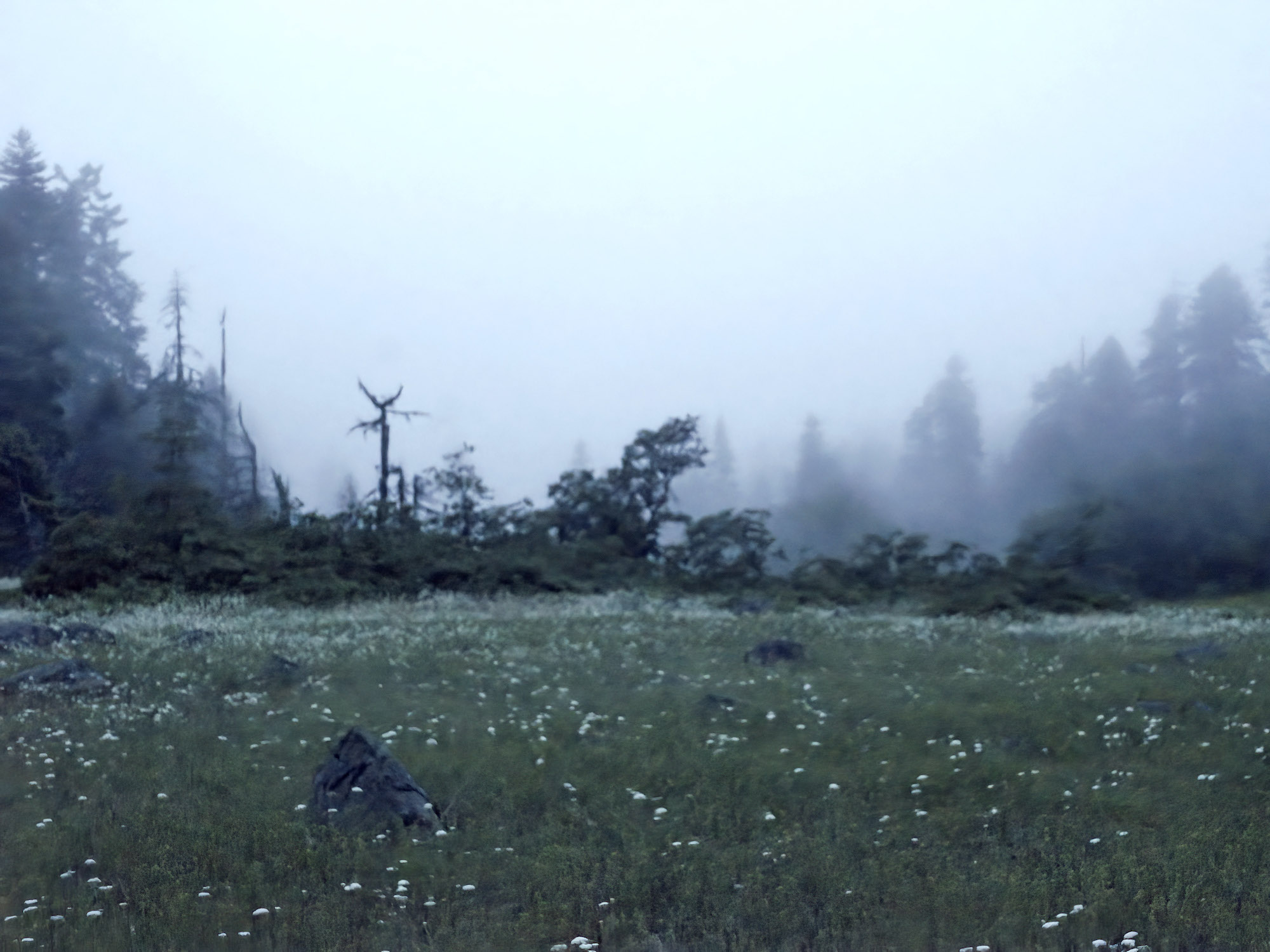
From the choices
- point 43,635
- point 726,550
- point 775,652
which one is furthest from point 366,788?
point 726,550

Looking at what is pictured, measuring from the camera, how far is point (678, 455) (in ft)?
136

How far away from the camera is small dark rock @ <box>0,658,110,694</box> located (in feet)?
44.5

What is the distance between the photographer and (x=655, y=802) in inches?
386

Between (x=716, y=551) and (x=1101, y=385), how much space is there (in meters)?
17.4

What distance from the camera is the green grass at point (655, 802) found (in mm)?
6766

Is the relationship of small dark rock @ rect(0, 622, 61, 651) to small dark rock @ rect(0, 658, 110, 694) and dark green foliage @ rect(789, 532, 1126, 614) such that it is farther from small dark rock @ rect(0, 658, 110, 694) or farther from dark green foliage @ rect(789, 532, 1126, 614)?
dark green foliage @ rect(789, 532, 1126, 614)

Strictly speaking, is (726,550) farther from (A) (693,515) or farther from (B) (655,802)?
(B) (655,802)

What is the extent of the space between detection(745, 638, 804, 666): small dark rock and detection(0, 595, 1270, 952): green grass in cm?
60

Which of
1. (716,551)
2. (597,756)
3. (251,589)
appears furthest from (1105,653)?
(251,589)

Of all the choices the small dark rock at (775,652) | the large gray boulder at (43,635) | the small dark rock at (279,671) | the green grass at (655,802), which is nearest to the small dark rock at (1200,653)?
the green grass at (655,802)

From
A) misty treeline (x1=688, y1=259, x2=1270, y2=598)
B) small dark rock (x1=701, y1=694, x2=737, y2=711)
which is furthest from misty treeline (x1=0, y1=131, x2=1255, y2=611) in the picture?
small dark rock (x1=701, y1=694, x2=737, y2=711)

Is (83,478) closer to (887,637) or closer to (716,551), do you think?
(716,551)

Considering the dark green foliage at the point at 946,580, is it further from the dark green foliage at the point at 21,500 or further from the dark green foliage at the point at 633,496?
the dark green foliage at the point at 21,500

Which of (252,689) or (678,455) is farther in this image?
(678,455)
